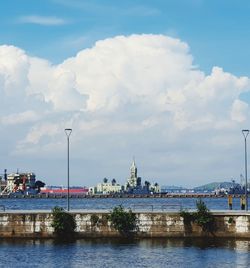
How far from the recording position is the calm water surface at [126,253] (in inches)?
1647

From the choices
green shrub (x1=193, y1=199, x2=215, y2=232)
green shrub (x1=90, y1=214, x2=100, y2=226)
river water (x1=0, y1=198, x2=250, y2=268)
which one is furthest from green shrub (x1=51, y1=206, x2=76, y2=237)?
green shrub (x1=193, y1=199, x2=215, y2=232)

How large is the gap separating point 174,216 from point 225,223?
452cm

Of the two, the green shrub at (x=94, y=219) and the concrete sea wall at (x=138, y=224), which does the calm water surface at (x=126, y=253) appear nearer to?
the concrete sea wall at (x=138, y=224)

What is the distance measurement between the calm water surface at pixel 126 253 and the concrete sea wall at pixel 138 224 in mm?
1115

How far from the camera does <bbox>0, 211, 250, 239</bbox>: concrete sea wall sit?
5200 centimetres

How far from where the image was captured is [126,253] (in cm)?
4559

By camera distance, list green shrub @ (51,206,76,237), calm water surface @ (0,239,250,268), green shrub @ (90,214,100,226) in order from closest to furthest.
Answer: calm water surface @ (0,239,250,268)
green shrub @ (51,206,76,237)
green shrub @ (90,214,100,226)

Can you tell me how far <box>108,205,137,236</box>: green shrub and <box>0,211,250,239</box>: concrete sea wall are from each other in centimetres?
44

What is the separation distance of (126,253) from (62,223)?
367 inches

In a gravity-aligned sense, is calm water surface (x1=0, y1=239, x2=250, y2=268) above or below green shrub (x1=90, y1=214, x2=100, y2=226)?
below

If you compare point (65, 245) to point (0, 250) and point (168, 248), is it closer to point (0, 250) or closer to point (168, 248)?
point (0, 250)

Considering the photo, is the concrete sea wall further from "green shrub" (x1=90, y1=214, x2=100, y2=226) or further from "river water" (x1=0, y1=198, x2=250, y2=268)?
"river water" (x1=0, y1=198, x2=250, y2=268)

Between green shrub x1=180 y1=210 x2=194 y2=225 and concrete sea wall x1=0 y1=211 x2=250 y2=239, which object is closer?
concrete sea wall x1=0 y1=211 x2=250 y2=239

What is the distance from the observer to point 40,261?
43.0 meters
